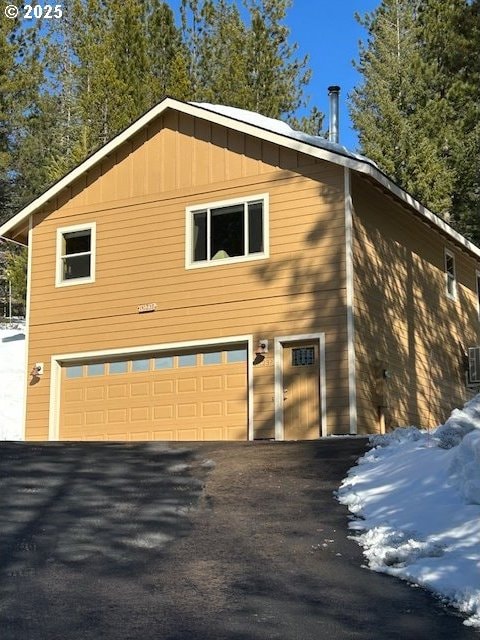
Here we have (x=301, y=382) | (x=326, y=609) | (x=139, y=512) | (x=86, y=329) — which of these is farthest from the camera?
(x=86, y=329)

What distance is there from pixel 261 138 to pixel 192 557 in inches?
444

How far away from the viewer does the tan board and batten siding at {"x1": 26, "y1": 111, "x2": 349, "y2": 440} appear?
15.7 m

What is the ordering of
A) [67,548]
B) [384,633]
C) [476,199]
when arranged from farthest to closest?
[476,199], [67,548], [384,633]

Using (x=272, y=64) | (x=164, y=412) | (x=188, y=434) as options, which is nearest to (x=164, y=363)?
(x=164, y=412)

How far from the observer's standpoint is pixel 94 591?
226 inches

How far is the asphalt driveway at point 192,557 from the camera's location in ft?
16.7

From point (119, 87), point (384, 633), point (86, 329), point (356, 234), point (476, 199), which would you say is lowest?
point (384, 633)

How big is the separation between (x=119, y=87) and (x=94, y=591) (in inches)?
1125

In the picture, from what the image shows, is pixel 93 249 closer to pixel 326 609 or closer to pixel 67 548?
pixel 67 548

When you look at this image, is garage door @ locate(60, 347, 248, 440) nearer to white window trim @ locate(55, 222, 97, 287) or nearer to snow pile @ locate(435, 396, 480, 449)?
white window trim @ locate(55, 222, 97, 287)

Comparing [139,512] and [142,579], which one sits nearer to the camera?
[142,579]

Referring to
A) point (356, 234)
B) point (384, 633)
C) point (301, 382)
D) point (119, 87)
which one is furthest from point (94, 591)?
point (119, 87)

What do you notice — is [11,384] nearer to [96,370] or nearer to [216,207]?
[96,370]

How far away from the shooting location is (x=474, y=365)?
2050 cm
